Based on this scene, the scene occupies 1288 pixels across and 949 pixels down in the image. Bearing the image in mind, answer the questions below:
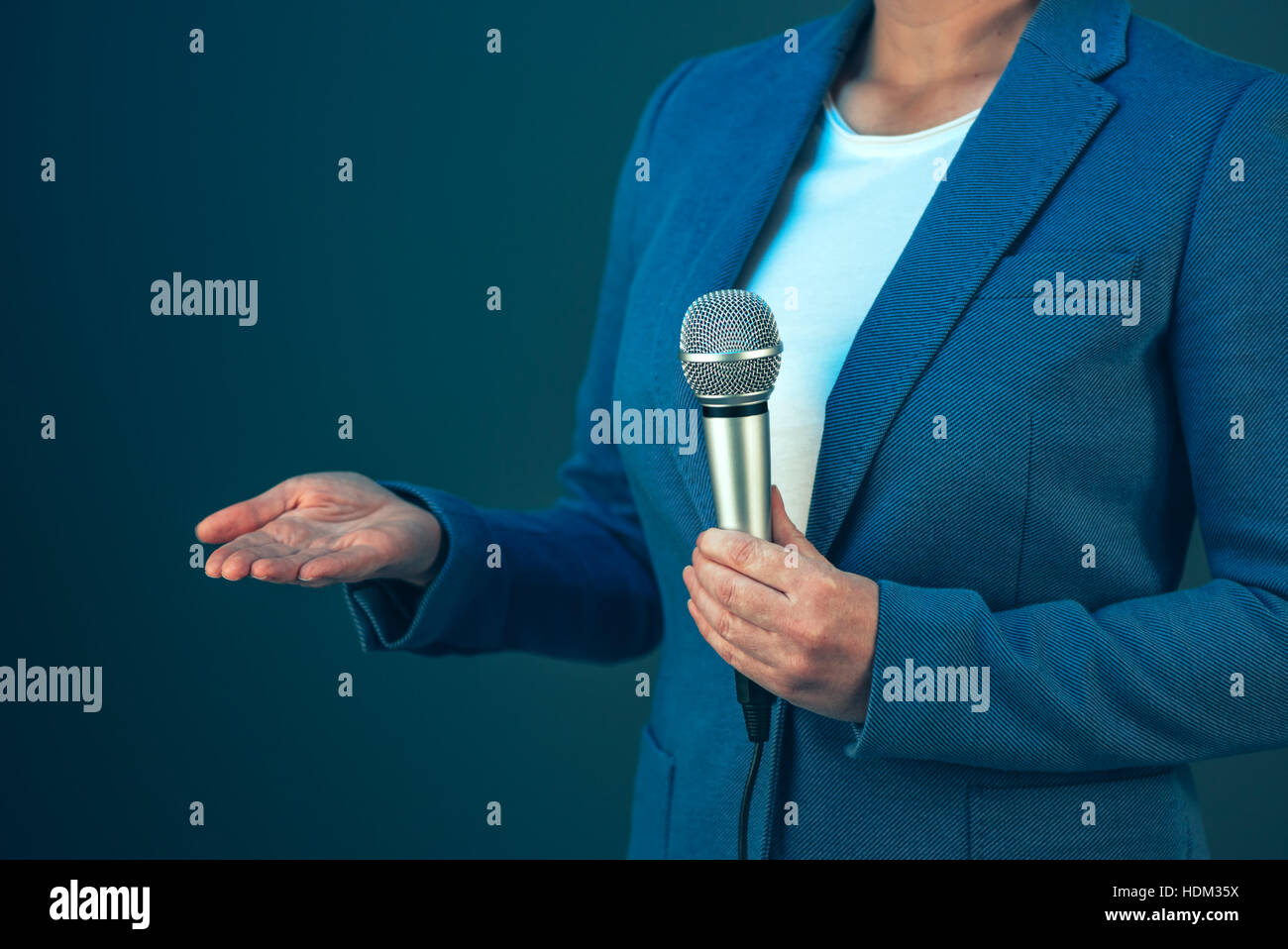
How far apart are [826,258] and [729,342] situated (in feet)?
0.83

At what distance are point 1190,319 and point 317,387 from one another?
162 centimetres

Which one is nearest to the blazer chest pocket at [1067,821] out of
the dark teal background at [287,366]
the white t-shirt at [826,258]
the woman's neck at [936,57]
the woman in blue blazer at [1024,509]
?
the woman in blue blazer at [1024,509]

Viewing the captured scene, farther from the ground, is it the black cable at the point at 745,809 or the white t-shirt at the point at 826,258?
the white t-shirt at the point at 826,258

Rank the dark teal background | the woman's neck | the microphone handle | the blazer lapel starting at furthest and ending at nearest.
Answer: the dark teal background → the woman's neck → the blazer lapel → the microphone handle

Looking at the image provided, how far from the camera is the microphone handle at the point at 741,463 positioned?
85 cm

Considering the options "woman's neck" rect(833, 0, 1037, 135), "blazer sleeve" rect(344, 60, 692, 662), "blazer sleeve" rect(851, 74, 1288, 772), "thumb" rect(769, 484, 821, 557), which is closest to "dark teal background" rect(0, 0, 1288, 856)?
"blazer sleeve" rect(344, 60, 692, 662)

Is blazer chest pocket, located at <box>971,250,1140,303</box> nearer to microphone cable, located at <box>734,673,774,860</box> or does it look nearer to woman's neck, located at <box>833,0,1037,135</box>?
woman's neck, located at <box>833,0,1037,135</box>

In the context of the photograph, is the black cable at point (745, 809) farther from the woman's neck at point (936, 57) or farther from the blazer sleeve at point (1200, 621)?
the woman's neck at point (936, 57)

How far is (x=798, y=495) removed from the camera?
1.04 metres

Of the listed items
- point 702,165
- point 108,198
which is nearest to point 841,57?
point 702,165

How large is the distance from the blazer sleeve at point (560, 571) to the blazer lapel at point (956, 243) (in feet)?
1.22

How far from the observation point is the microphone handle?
2.78 feet

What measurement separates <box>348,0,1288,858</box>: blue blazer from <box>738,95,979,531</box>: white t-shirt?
3cm

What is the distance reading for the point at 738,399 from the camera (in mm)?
852
